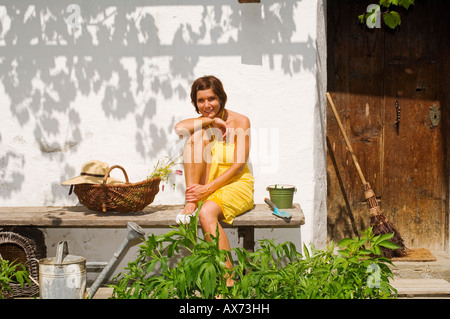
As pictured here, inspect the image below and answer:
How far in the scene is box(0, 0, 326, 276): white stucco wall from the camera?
180 inches

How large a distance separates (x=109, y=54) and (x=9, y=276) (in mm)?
1911

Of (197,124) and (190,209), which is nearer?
(190,209)

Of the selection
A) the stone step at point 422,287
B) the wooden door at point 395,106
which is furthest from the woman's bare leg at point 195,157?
the stone step at point 422,287

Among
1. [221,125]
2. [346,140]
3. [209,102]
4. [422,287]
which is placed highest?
[209,102]

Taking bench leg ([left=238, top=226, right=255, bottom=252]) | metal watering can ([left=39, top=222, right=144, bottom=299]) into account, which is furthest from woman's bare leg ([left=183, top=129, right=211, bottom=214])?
metal watering can ([left=39, top=222, right=144, bottom=299])

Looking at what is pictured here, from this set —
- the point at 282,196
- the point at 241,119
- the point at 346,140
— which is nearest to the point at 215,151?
the point at 241,119

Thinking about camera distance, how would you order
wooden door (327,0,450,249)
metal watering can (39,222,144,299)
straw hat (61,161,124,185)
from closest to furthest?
metal watering can (39,222,144,299) → straw hat (61,161,124,185) → wooden door (327,0,450,249)

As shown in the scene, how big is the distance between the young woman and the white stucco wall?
0.27 m

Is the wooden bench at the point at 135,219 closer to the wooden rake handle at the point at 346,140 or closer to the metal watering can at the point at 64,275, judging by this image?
the metal watering can at the point at 64,275

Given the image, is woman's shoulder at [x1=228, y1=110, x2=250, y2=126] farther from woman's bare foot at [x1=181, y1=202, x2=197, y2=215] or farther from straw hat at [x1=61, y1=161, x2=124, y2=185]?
straw hat at [x1=61, y1=161, x2=124, y2=185]

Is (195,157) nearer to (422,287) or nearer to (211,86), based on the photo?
(211,86)

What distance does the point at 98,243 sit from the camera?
4.70 m

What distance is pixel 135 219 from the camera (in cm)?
400
